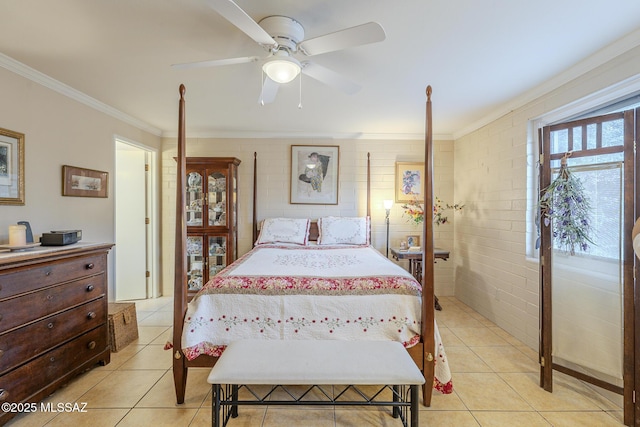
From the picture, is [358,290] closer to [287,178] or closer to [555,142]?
[555,142]

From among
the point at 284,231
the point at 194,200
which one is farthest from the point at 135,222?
the point at 284,231

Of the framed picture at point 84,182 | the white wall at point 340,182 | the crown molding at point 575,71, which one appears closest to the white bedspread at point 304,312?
the framed picture at point 84,182

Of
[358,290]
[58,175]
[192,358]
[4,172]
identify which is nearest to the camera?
Result: [192,358]

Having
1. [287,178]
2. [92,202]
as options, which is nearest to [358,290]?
[287,178]

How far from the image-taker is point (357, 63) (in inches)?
86.5

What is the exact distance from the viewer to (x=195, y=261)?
4.01 metres

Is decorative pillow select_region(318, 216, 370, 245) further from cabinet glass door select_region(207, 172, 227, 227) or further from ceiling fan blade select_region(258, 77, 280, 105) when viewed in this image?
ceiling fan blade select_region(258, 77, 280, 105)

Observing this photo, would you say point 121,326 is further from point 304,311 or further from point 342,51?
point 342,51

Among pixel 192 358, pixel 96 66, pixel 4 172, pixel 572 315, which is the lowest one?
pixel 192 358

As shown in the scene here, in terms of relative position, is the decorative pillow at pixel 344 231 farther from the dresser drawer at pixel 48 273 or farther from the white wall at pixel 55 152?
the white wall at pixel 55 152

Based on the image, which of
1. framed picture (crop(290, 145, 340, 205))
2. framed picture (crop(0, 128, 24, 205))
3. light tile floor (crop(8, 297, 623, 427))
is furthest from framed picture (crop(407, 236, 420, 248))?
framed picture (crop(0, 128, 24, 205))

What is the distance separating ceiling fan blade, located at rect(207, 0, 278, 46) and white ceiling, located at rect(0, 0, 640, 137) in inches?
7.2

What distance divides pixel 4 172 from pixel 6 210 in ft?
0.92

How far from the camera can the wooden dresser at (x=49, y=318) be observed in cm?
170
